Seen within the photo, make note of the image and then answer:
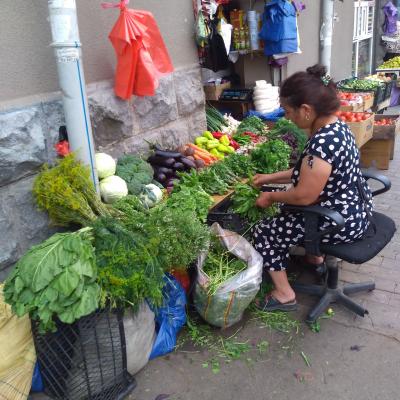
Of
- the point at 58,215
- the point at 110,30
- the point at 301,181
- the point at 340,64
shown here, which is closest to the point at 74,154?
the point at 58,215

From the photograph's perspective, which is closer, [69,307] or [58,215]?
[69,307]

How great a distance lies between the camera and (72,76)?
8.98 feet

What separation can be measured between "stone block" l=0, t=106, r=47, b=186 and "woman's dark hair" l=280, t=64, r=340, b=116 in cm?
166

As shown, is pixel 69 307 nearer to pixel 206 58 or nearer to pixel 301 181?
pixel 301 181

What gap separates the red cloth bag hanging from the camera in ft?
10.3

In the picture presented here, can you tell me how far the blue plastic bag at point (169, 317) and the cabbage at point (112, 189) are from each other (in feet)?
2.33

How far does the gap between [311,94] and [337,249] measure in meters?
1.04

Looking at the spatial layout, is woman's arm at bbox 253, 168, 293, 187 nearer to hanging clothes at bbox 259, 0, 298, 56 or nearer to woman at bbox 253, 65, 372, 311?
woman at bbox 253, 65, 372, 311

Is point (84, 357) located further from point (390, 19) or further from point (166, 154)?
point (390, 19)

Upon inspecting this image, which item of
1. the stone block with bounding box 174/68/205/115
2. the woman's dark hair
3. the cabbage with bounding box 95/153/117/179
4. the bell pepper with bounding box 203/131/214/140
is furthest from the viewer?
the bell pepper with bounding box 203/131/214/140

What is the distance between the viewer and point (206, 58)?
550 centimetres

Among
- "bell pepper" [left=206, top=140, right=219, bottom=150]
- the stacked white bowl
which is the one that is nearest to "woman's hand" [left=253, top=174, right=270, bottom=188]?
"bell pepper" [left=206, top=140, right=219, bottom=150]

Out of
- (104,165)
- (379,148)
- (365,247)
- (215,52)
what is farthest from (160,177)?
(379,148)

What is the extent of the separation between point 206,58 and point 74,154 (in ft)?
10.5
